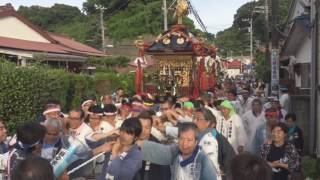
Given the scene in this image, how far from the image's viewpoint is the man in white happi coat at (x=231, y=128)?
28.3ft

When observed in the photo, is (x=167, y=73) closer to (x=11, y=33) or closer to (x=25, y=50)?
(x=25, y=50)

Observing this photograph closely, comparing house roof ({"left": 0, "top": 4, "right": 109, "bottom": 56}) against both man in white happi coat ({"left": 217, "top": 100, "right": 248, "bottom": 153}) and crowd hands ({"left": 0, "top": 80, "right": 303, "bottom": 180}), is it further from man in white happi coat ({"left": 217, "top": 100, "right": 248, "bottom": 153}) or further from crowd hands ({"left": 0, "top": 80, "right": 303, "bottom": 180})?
Answer: crowd hands ({"left": 0, "top": 80, "right": 303, "bottom": 180})

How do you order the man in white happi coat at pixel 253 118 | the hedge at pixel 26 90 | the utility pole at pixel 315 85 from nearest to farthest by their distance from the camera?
1. the man in white happi coat at pixel 253 118
2. the utility pole at pixel 315 85
3. the hedge at pixel 26 90

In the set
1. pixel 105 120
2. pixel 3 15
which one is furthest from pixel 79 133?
pixel 3 15

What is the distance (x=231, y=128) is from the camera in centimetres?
864

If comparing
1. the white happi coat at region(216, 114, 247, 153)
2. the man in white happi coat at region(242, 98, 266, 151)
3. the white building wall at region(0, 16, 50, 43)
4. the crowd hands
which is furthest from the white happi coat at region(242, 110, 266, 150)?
the white building wall at region(0, 16, 50, 43)

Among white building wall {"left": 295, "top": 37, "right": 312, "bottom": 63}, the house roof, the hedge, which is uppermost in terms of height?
the house roof

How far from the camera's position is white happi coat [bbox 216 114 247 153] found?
8641mm

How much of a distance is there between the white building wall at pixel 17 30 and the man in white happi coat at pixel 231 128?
2068 centimetres

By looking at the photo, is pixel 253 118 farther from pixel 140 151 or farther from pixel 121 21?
pixel 121 21

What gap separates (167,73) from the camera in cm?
2038

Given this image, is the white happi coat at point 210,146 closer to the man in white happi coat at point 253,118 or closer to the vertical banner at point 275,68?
the man in white happi coat at point 253,118

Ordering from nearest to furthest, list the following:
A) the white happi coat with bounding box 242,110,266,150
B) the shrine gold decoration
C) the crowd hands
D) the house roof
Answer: the crowd hands → the white happi coat with bounding box 242,110,266,150 → the shrine gold decoration → the house roof

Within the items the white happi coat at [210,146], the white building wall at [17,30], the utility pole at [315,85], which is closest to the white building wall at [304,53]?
the utility pole at [315,85]
